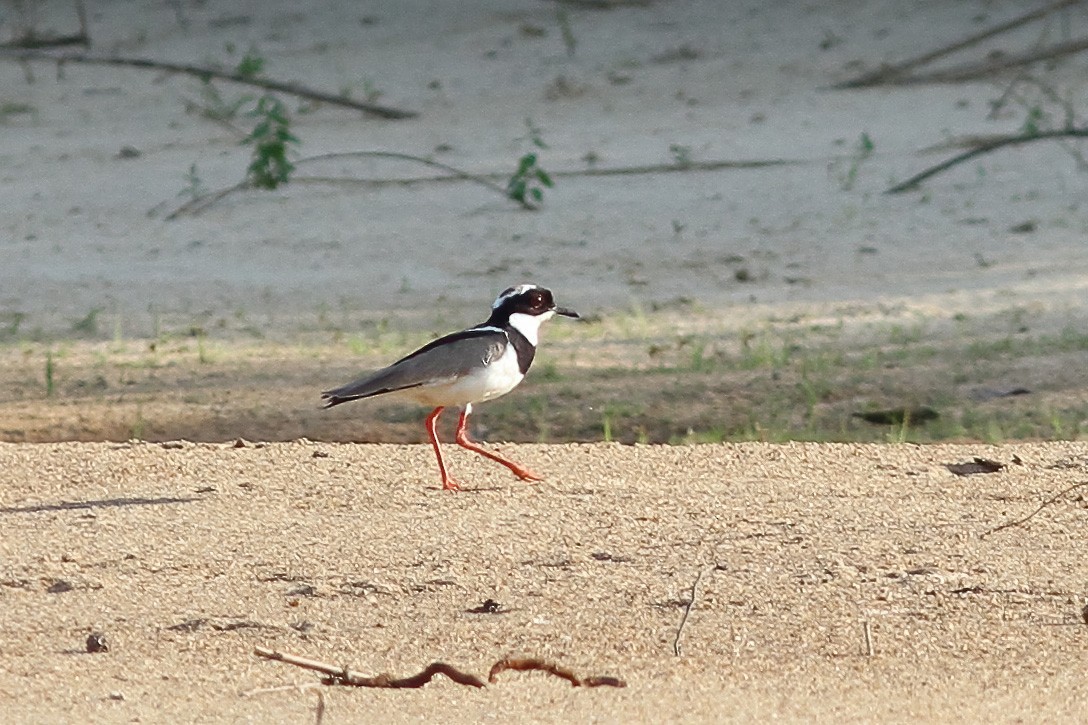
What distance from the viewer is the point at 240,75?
12352 mm

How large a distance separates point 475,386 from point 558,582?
1002 mm

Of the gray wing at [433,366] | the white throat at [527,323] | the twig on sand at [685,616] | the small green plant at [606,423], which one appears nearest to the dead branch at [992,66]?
the small green plant at [606,423]

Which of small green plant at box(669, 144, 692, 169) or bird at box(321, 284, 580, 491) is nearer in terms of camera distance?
bird at box(321, 284, 580, 491)

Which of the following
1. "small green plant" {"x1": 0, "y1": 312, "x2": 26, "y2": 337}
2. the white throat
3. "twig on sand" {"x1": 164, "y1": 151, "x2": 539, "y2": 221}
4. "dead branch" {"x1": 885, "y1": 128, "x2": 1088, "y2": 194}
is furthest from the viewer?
"twig on sand" {"x1": 164, "y1": 151, "x2": 539, "y2": 221}

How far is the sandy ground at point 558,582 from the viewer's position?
344cm

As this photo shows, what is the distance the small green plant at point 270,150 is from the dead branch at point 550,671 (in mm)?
7161

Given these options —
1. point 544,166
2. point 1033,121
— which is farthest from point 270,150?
point 1033,121

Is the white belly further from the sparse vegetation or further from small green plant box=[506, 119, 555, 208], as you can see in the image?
small green plant box=[506, 119, 555, 208]

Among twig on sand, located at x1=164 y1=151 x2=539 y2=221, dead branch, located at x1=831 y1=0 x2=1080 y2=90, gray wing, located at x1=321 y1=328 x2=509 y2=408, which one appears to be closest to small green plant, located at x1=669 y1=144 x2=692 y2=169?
twig on sand, located at x1=164 y1=151 x2=539 y2=221

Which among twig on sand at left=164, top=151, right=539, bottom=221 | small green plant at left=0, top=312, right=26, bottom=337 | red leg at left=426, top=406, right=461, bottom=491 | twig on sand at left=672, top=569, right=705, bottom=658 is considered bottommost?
twig on sand at left=672, top=569, right=705, bottom=658

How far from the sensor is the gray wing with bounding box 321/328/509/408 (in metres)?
4.93

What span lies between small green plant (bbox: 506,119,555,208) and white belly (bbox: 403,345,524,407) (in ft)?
17.3

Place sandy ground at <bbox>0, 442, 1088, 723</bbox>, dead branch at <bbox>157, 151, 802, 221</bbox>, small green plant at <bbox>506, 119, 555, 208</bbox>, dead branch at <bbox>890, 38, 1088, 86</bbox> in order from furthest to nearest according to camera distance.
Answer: dead branch at <bbox>890, 38, 1088, 86</bbox>, dead branch at <bbox>157, 151, 802, 221</bbox>, small green plant at <bbox>506, 119, 555, 208</bbox>, sandy ground at <bbox>0, 442, 1088, 723</bbox>

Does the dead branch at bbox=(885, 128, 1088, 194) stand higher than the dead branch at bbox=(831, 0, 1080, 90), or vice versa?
the dead branch at bbox=(831, 0, 1080, 90)
